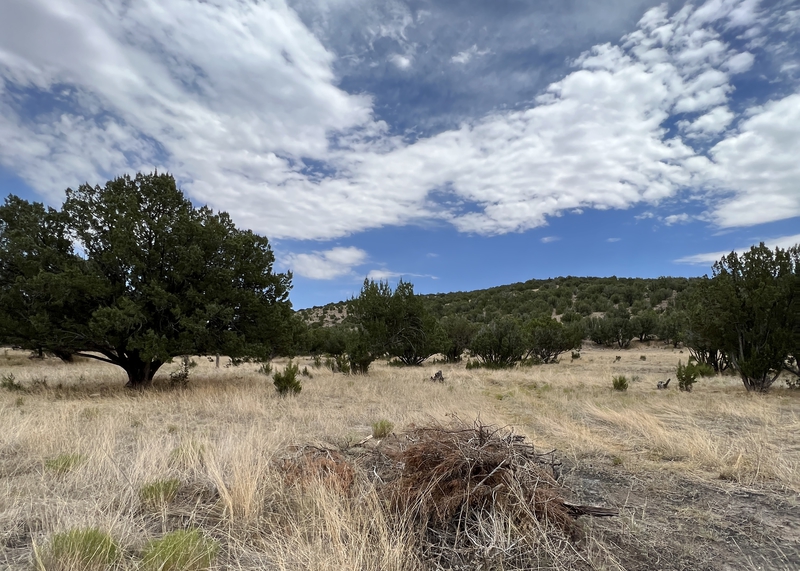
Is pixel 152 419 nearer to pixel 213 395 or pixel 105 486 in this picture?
pixel 213 395

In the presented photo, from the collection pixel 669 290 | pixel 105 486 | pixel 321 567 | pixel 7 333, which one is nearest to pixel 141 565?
pixel 321 567

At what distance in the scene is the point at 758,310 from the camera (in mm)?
13562

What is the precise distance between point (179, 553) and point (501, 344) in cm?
2596

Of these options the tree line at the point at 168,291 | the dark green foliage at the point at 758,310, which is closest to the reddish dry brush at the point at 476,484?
the tree line at the point at 168,291

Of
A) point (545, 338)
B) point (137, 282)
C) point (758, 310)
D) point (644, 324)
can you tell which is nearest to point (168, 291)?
point (137, 282)

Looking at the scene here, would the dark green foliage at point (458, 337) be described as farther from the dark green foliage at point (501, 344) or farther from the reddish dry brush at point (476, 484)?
the reddish dry brush at point (476, 484)

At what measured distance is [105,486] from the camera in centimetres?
421

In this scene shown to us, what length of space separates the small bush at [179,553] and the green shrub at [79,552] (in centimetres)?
22

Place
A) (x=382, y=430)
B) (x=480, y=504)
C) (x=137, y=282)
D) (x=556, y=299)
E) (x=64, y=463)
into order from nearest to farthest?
(x=480, y=504) < (x=64, y=463) < (x=382, y=430) < (x=137, y=282) < (x=556, y=299)

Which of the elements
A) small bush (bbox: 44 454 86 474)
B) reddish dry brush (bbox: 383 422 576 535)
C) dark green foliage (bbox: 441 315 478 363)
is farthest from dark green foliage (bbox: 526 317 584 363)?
small bush (bbox: 44 454 86 474)

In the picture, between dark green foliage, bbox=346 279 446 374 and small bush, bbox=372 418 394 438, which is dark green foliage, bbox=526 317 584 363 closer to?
dark green foliage, bbox=346 279 446 374

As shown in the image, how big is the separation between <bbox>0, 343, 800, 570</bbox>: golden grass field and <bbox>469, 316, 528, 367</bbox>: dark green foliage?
17617 millimetres

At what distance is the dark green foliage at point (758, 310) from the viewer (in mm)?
13312

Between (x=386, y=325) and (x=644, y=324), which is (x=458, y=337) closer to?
(x=386, y=325)
